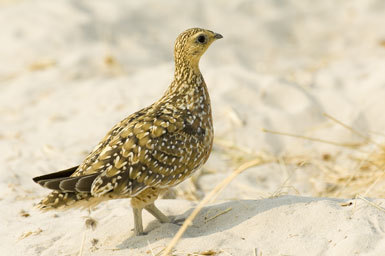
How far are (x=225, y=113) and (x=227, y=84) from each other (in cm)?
82

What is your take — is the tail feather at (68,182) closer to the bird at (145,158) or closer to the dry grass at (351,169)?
the bird at (145,158)

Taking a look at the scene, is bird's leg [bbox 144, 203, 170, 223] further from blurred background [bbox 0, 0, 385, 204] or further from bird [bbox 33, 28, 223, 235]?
blurred background [bbox 0, 0, 385, 204]

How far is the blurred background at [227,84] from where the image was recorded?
24.3 feet

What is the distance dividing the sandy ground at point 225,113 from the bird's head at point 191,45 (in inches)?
51.8

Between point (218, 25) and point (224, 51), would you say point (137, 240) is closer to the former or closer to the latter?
point (224, 51)

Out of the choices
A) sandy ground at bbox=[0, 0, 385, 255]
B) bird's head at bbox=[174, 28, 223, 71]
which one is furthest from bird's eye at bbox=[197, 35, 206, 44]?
sandy ground at bbox=[0, 0, 385, 255]

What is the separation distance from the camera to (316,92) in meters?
9.49

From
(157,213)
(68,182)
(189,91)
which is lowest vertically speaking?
(157,213)

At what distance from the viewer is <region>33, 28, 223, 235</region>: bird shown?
4.77 metres

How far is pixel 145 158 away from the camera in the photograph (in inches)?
195

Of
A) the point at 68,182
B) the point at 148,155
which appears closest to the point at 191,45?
the point at 148,155

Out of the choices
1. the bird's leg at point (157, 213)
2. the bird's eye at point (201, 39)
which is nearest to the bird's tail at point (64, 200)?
the bird's leg at point (157, 213)

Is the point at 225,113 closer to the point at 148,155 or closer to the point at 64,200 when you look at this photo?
the point at 148,155

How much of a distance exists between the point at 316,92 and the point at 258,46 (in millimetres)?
2825
